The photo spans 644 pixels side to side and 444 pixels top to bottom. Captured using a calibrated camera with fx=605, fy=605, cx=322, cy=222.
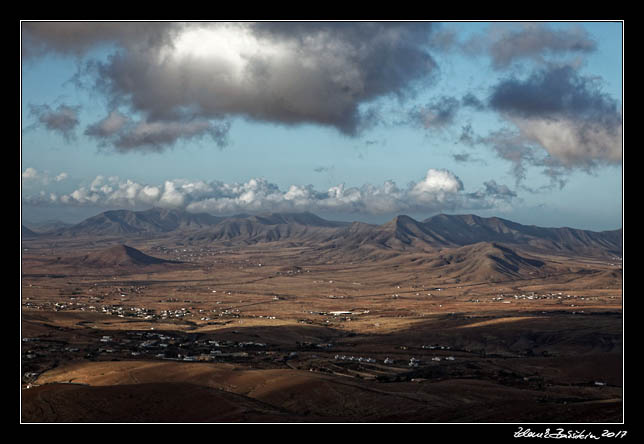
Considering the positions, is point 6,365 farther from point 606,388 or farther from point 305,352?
point 305,352


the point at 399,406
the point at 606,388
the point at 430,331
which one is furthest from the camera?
the point at 430,331

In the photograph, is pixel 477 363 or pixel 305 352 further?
pixel 305 352

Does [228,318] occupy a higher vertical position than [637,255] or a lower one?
lower

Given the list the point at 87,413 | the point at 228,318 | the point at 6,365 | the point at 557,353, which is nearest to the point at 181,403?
the point at 87,413

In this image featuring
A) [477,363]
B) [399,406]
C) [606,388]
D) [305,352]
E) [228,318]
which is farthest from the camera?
[228,318]

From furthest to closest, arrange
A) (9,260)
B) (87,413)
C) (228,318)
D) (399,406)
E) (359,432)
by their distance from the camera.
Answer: (228,318) < (399,406) < (87,413) < (359,432) < (9,260)

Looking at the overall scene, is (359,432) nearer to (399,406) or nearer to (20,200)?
(20,200)

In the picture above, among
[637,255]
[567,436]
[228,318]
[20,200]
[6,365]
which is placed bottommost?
[228,318]

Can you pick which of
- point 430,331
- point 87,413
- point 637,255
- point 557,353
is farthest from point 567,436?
point 430,331

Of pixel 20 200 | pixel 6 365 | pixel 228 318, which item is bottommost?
pixel 228 318
